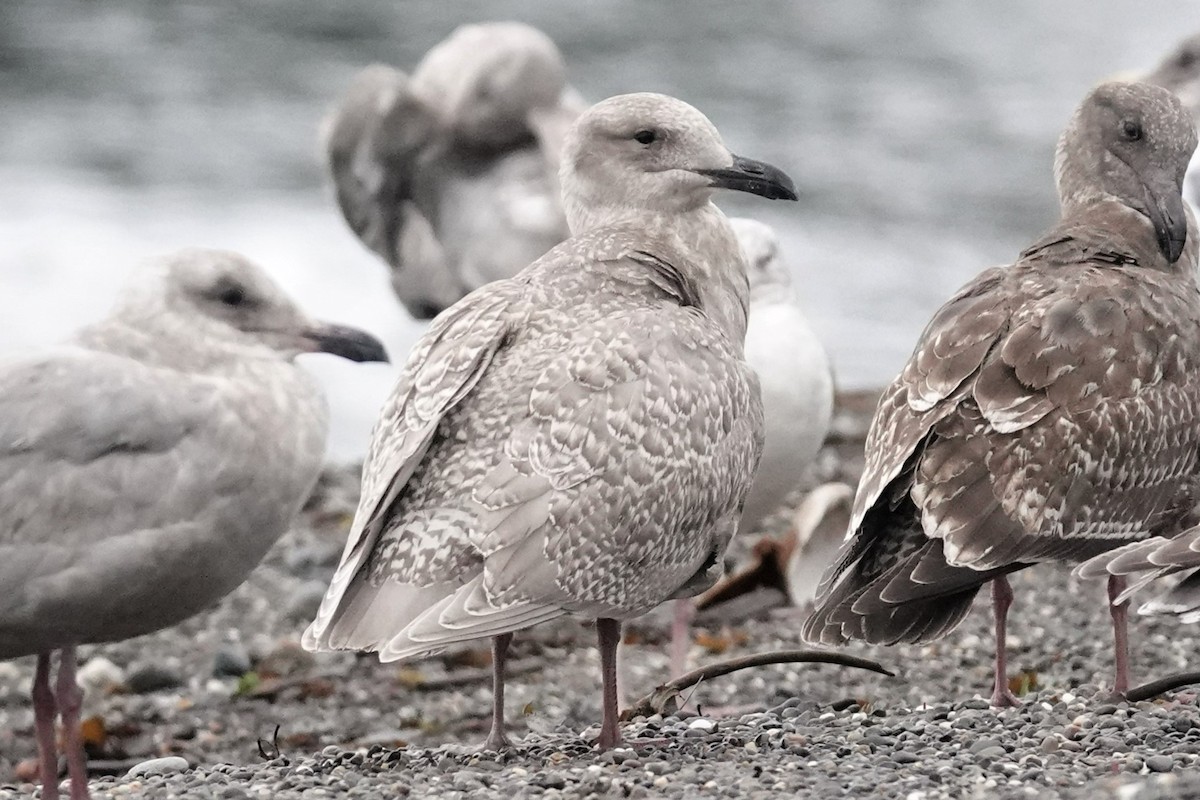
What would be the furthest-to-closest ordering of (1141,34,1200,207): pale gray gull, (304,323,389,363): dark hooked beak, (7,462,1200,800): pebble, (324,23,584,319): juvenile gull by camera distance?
(1141,34,1200,207): pale gray gull
(324,23,584,319): juvenile gull
(304,323,389,363): dark hooked beak
(7,462,1200,800): pebble

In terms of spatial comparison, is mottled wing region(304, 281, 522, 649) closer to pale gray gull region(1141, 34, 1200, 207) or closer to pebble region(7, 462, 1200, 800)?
pebble region(7, 462, 1200, 800)

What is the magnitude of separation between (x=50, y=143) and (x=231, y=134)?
1.77 m

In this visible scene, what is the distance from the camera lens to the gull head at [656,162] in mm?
5004

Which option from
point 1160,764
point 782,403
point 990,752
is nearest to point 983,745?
point 990,752

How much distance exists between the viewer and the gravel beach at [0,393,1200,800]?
399 cm

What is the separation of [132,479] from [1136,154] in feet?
10.1

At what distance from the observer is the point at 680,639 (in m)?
6.47

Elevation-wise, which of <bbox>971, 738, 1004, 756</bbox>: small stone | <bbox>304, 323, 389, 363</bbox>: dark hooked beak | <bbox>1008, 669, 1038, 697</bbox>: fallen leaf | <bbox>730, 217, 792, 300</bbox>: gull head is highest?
<bbox>730, 217, 792, 300</bbox>: gull head

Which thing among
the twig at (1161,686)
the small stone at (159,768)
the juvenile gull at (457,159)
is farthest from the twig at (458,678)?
the juvenile gull at (457,159)

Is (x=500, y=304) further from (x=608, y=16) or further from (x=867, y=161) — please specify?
(x=608, y=16)

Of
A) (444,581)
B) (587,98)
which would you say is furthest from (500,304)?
(587,98)

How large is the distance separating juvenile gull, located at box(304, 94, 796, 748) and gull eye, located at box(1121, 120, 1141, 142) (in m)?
1.61

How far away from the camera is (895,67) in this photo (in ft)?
71.0

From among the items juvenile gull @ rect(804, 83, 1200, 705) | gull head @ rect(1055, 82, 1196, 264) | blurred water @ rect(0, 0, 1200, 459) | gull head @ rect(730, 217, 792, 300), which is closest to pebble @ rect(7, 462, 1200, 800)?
juvenile gull @ rect(804, 83, 1200, 705)
